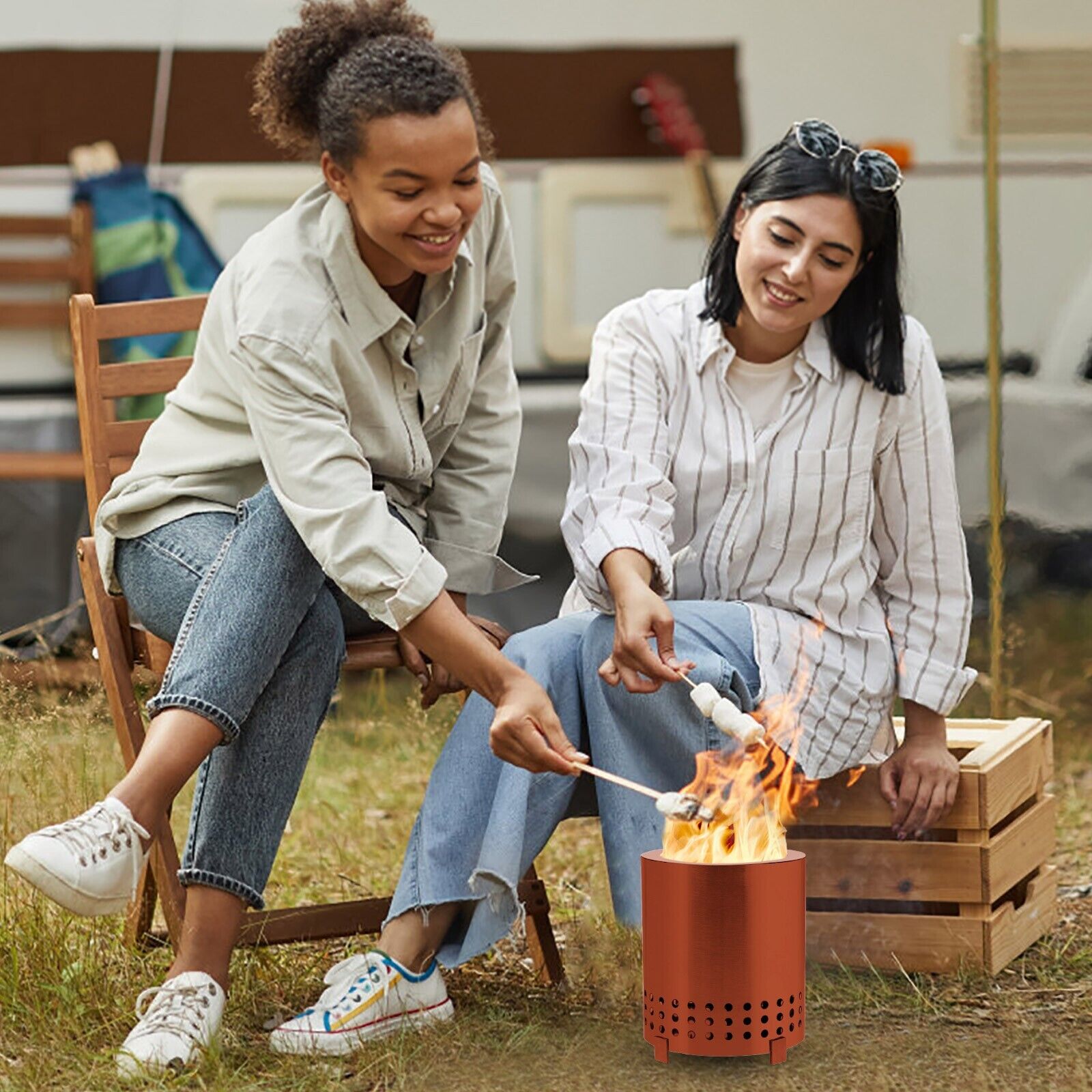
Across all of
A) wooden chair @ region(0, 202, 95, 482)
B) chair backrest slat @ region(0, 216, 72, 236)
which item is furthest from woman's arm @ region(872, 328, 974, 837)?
chair backrest slat @ region(0, 216, 72, 236)

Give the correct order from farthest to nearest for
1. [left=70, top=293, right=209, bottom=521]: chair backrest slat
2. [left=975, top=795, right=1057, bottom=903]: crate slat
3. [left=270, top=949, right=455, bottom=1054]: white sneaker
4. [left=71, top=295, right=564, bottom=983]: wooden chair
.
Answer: [left=70, top=293, right=209, bottom=521]: chair backrest slat → [left=975, top=795, right=1057, bottom=903]: crate slat → [left=71, top=295, right=564, bottom=983]: wooden chair → [left=270, top=949, right=455, bottom=1054]: white sneaker

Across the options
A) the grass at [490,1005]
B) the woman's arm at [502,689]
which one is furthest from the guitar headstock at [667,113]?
the woman's arm at [502,689]

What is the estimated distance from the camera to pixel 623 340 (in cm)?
274

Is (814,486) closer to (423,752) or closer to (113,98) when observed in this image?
(423,752)

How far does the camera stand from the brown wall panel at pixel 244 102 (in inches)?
179

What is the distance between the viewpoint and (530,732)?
2.26 metres

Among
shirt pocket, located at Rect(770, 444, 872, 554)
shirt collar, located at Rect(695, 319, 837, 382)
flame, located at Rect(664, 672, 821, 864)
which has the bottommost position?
flame, located at Rect(664, 672, 821, 864)

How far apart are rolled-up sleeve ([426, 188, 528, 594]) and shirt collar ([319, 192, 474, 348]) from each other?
0.89 ft

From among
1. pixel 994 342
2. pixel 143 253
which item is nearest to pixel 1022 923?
pixel 994 342

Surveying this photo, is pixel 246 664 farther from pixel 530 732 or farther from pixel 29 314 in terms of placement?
pixel 29 314

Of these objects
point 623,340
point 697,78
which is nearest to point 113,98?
point 697,78

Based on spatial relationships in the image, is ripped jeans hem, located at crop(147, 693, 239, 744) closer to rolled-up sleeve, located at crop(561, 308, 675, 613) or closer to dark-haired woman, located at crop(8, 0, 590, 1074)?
dark-haired woman, located at crop(8, 0, 590, 1074)

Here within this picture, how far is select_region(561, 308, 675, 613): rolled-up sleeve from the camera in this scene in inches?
100

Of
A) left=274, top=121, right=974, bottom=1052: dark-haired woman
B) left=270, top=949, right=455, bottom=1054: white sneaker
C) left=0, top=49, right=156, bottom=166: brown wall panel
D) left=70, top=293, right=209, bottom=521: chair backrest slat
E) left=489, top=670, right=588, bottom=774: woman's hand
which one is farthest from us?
left=0, top=49, right=156, bottom=166: brown wall panel
